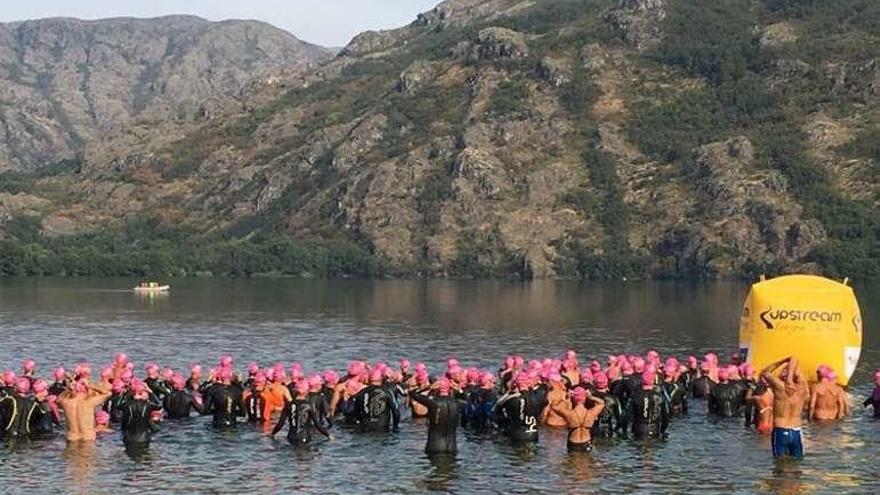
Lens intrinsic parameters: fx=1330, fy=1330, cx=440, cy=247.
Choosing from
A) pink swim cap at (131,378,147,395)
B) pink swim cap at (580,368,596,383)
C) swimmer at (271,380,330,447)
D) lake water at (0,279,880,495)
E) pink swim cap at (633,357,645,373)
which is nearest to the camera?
lake water at (0,279,880,495)

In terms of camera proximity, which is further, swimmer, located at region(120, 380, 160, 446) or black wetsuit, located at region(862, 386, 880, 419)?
black wetsuit, located at region(862, 386, 880, 419)

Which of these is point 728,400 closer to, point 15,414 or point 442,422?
point 442,422

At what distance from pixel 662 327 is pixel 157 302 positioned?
7282 cm

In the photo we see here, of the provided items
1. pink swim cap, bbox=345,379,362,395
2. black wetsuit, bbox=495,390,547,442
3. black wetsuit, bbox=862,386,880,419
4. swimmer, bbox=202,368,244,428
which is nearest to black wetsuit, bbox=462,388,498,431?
black wetsuit, bbox=495,390,547,442

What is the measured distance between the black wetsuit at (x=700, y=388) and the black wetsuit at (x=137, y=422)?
76.0 feet

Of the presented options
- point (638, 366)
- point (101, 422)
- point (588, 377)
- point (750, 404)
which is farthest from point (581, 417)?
point (101, 422)

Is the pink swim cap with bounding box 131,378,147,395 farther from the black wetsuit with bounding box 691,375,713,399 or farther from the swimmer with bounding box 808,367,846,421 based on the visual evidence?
the swimmer with bounding box 808,367,846,421

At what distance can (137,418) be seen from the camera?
1679 inches

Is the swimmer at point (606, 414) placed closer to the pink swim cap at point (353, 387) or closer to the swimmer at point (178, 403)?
the pink swim cap at point (353, 387)

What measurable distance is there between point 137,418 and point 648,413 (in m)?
16.7

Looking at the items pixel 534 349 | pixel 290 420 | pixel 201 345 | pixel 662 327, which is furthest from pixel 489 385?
pixel 662 327

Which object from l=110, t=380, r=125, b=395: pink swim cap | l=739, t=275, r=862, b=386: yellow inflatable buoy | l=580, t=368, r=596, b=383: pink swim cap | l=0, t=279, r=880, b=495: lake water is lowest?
l=0, t=279, r=880, b=495: lake water

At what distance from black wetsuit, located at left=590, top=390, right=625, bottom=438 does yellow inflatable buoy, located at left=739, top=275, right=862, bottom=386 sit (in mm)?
8058

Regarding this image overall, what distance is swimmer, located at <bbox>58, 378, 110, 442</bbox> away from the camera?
4247 centimetres
